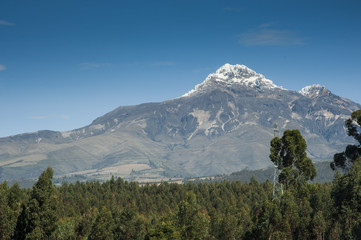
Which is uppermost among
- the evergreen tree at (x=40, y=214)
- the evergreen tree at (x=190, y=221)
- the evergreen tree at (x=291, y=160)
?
the evergreen tree at (x=291, y=160)

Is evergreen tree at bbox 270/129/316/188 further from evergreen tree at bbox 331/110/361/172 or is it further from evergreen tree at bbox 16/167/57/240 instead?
evergreen tree at bbox 16/167/57/240

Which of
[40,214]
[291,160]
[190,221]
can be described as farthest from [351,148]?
[40,214]

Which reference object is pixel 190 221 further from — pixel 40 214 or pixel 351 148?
pixel 351 148

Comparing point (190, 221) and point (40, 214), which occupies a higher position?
point (40, 214)

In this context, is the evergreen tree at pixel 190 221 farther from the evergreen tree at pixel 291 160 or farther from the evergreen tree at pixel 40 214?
the evergreen tree at pixel 40 214

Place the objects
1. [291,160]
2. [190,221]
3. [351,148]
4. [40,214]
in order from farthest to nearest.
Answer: [190,221]
[351,148]
[291,160]
[40,214]

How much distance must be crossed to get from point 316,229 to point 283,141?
21497mm

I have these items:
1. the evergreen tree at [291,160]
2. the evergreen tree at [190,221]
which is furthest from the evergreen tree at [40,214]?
the evergreen tree at [291,160]

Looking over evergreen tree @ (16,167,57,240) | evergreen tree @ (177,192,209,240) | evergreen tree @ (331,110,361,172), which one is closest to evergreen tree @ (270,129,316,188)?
evergreen tree @ (331,110,361,172)

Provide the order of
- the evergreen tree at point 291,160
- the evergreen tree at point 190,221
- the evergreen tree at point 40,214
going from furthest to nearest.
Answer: the evergreen tree at point 190,221
the evergreen tree at point 291,160
the evergreen tree at point 40,214

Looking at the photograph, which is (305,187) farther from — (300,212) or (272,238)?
(272,238)

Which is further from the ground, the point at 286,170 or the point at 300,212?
the point at 286,170

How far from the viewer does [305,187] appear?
107 m

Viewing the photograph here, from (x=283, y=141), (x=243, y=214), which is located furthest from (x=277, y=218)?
(x=243, y=214)
